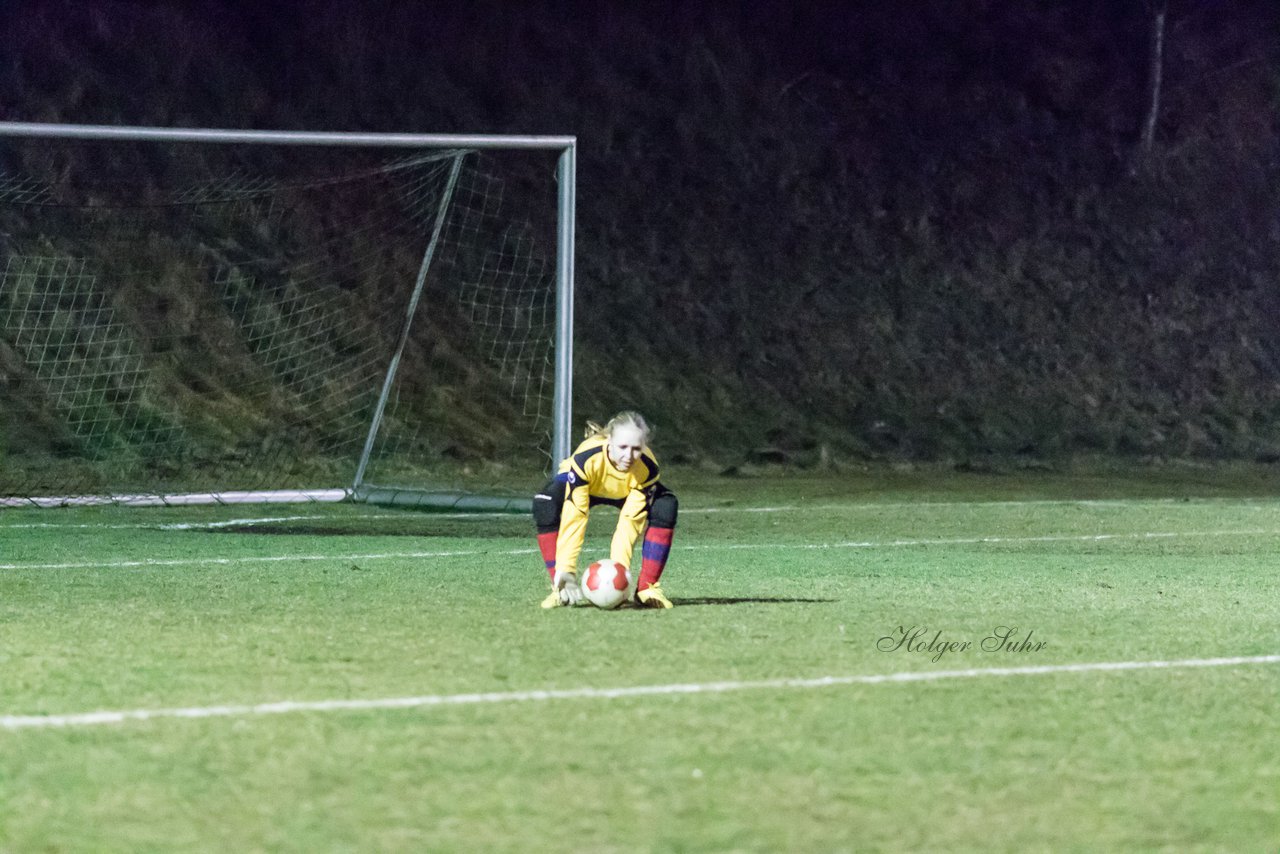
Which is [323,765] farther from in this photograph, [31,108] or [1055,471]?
[31,108]

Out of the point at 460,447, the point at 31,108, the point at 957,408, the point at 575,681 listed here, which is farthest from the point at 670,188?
the point at 575,681

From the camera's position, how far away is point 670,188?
22703 mm

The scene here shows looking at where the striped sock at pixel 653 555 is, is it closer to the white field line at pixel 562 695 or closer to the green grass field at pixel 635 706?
the green grass field at pixel 635 706

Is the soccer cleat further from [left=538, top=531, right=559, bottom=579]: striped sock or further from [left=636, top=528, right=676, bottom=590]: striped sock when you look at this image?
[left=538, top=531, right=559, bottom=579]: striped sock

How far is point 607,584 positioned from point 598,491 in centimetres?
47

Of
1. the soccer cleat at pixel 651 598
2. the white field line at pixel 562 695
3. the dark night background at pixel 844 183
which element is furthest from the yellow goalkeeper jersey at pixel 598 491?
the dark night background at pixel 844 183

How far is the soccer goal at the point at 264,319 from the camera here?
55.6 ft

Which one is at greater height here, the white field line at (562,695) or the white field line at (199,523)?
the white field line at (562,695)

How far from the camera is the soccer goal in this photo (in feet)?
55.6

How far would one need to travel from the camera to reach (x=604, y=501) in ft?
22.8

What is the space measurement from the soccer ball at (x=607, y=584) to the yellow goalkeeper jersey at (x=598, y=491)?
13 centimetres

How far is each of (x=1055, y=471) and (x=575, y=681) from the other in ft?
47.6
